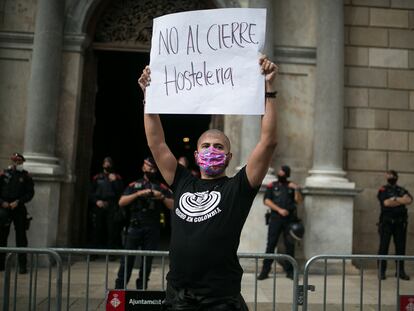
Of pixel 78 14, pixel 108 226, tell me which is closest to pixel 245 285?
pixel 108 226

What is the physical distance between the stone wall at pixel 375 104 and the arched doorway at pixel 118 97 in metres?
3.34

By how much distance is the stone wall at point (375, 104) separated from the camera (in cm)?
1060

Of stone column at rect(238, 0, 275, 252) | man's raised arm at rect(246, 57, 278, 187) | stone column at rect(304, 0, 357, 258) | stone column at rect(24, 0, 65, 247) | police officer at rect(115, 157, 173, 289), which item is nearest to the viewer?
man's raised arm at rect(246, 57, 278, 187)

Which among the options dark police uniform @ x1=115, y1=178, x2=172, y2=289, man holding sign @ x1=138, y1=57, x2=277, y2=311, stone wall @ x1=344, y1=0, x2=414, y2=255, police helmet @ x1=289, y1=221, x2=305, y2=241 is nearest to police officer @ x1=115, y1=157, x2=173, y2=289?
dark police uniform @ x1=115, y1=178, x2=172, y2=289

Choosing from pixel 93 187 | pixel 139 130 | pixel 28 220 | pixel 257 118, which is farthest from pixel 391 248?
pixel 139 130

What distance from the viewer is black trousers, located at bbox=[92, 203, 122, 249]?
32.6 ft

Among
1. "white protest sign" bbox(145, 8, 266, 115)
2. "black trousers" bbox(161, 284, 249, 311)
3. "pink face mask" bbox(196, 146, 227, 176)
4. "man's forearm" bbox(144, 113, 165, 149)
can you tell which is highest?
"white protest sign" bbox(145, 8, 266, 115)

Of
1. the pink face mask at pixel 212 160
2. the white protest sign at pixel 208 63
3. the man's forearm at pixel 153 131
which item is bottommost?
the pink face mask at pixel 212 160

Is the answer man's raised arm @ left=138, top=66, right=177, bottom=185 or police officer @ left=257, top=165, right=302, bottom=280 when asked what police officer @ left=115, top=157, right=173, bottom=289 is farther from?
man's raised arm @ left=138, top=66, right=177, bottom=185

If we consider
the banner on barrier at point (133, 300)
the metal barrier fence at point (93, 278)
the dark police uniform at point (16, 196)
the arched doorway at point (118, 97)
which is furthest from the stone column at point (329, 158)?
the banner on barrier at point (133, 300)

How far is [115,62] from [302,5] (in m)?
6.29

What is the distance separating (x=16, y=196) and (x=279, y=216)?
4411 millimetres

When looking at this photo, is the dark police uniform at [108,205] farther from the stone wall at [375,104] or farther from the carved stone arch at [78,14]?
the stone wall at [375,104]

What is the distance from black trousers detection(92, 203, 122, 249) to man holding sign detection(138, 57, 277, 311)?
6978 mm
